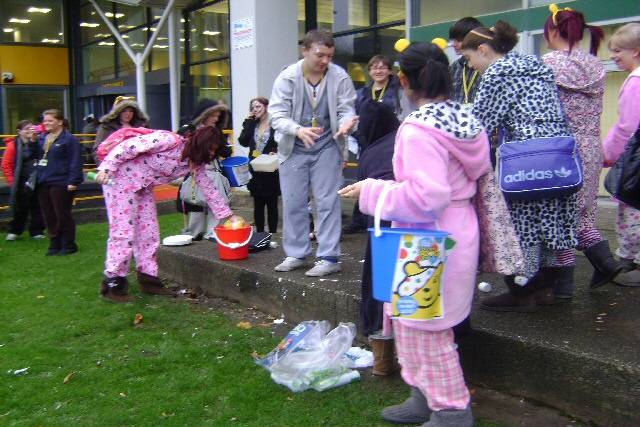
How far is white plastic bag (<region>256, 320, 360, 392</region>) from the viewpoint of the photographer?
3.96 metres

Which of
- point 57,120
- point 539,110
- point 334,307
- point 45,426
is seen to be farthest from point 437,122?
point 57,120

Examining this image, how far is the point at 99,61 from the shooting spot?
22688 mm

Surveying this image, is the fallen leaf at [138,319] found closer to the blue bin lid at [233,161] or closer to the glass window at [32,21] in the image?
the blue bin lid at [233,161]

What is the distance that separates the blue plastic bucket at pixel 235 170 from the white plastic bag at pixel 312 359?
2.82 metres

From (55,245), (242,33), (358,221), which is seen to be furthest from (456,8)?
Answer: (55,245)

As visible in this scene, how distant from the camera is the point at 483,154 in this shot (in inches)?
123

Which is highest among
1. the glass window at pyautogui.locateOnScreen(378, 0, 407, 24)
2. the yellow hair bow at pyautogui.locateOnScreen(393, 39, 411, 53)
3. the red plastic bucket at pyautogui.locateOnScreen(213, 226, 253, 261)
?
the glass window at pyautogui.locateOnScreen(378, 0, 407, 24)

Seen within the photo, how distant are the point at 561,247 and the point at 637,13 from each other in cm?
463

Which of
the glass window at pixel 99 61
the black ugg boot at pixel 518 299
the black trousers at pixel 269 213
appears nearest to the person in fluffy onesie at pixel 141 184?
the black trousers at pixel 269 213

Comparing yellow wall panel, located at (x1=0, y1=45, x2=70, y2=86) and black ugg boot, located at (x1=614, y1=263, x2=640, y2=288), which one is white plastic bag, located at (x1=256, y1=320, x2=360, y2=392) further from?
yellow wall panel, located at (x1=0, y1=45, x2=70, y2=86)

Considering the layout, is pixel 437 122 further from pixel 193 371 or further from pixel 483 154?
pixel 193 371

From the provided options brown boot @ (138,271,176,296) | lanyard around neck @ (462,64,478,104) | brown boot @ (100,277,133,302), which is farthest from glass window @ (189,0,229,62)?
lanyard around neck @ (462,64,478,104)

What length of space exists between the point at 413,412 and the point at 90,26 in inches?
880

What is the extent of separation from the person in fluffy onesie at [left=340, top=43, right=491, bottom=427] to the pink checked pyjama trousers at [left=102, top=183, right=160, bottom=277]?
315 centimetres
